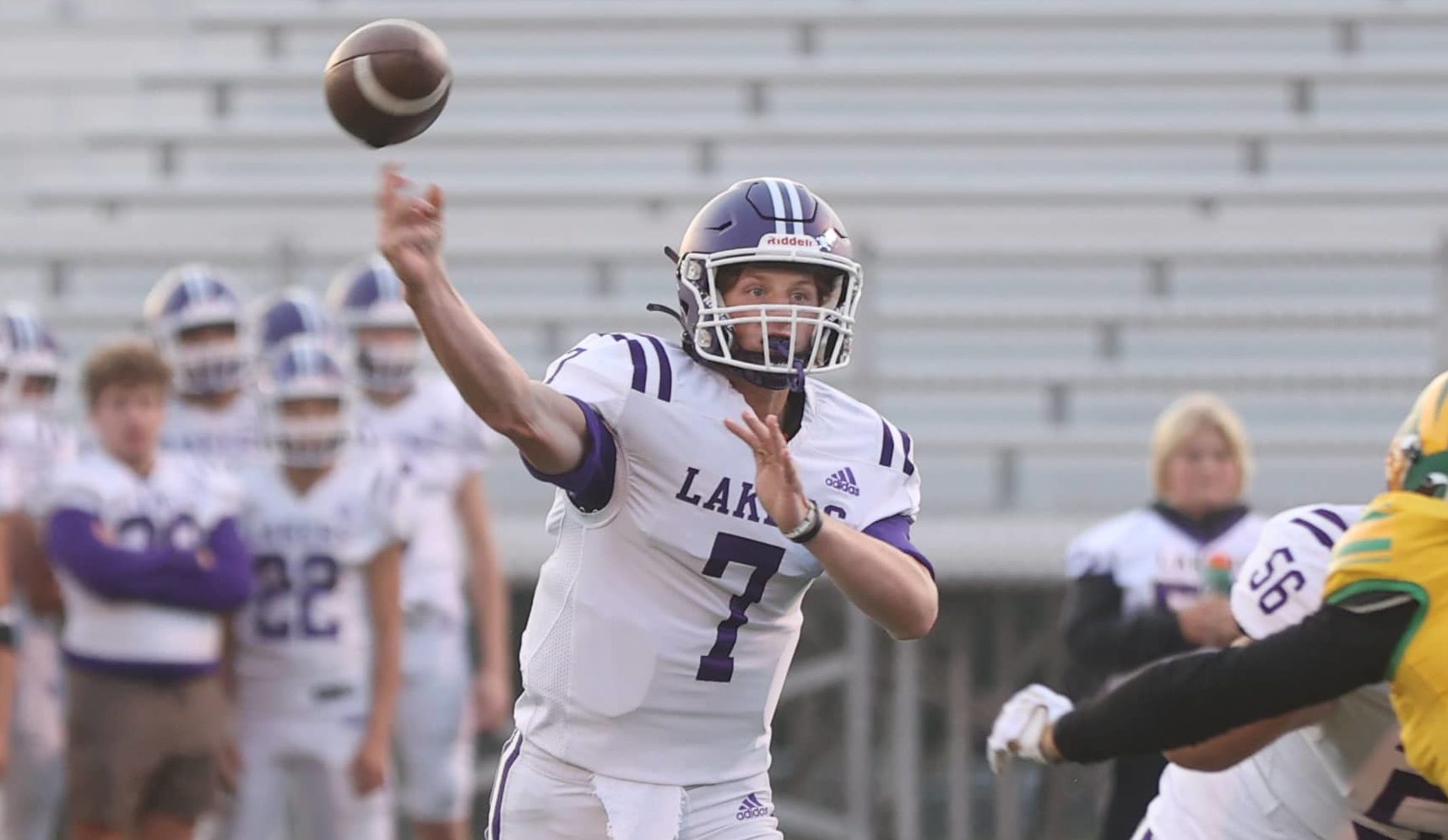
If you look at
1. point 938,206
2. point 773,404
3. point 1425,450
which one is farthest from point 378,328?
point 1425,450

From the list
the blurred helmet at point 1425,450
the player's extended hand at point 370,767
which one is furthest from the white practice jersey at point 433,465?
the blurred helmet at point 1425,450

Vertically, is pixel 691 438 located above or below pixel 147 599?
above

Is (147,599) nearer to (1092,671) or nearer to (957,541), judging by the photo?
(1092,671)

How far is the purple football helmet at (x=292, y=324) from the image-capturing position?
6832mm

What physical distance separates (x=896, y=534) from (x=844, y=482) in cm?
11

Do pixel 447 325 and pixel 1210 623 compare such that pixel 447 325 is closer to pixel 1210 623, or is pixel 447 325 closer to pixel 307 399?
pixel 1210 623

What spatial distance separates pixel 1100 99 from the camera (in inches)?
371

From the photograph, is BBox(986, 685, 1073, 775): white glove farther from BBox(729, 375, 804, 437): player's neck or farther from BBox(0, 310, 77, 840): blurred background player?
BBox(0, 310, 77, 840): blurred background player

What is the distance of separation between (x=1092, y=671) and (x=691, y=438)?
2.53m

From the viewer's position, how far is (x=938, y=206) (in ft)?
29.8

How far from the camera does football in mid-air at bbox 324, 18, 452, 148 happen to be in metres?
3.15

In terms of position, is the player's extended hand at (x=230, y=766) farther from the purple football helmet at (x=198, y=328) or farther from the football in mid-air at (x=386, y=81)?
the football in mid-air at (x=386, y=81)

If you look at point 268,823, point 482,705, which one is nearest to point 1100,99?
point 482,705

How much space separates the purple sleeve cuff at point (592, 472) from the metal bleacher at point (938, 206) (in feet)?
14.5
